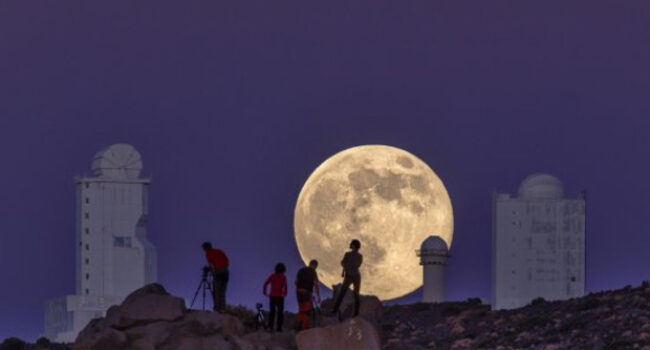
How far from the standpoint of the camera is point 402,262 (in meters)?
102

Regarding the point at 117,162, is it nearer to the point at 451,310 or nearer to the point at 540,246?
the point at 540,246

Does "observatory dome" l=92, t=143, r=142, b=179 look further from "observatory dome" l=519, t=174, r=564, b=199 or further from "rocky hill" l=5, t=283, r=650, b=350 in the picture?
"observatory dome" l=519, t=174, r=564, b=199

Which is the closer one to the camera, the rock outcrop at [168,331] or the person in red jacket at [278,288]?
the person in red jacket at [278,288]

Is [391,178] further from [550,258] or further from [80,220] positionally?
[80,220]

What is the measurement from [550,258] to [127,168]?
28470mm

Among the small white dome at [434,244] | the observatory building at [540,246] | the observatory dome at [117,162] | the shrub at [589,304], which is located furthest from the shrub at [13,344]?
the shrub at [589,304]

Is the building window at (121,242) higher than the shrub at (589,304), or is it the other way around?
the building window at (121,242)

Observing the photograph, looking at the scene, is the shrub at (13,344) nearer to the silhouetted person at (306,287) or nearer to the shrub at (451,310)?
the shrub at (451,310)

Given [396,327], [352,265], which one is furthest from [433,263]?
[352,265]

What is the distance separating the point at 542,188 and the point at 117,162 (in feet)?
90.8

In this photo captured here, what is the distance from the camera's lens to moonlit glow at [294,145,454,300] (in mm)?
100044

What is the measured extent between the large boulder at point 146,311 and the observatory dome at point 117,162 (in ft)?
186

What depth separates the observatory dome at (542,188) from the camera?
97.2 metres

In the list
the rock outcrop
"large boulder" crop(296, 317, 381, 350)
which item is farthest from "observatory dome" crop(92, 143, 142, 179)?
"large boulder" crop(296, 317, 381, 350)
